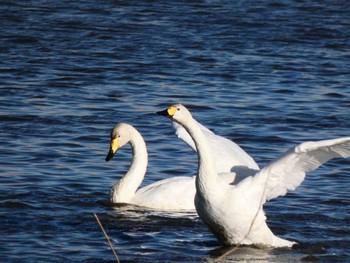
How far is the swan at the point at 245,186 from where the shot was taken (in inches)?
344

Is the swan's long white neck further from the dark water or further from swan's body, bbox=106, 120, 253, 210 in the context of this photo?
the dark water

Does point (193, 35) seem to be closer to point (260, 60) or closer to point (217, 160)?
point (260, 60)

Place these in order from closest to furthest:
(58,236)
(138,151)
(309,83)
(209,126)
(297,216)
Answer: (58,236), (297,216), (138,151), (209,126), (309,83)

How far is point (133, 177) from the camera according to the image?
11141mm

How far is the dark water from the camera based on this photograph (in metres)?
9.59

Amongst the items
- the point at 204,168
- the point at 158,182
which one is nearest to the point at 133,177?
the point at 158,182

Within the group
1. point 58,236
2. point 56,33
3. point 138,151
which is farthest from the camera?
point 56,33

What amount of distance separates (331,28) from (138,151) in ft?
29.6

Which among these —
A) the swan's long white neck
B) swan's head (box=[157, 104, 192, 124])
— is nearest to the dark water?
the swan's long white neck

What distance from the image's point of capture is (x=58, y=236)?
9.38m

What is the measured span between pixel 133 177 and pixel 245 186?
237cm

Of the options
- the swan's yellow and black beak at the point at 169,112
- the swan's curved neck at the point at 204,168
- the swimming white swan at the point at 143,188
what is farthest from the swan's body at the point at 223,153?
the swan's yellow and black beak at the point at 169,112

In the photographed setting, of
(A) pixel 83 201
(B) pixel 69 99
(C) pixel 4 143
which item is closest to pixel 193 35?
(B) pixel 69 99

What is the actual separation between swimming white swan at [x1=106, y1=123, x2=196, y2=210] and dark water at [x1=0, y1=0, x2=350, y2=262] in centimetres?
16
